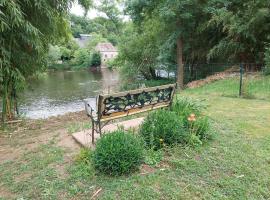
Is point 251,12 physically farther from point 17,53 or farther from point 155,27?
point 17,53

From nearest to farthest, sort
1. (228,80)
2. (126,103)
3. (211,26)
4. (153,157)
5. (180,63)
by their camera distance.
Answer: (153,157) < (126,103) < (228,80) < (211,26) < (180,63)

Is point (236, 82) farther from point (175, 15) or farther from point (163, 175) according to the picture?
point (163, 175)

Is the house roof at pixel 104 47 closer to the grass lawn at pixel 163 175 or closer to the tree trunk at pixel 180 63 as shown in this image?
the tree trunk at pixel 180 63

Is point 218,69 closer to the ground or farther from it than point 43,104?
farther from it

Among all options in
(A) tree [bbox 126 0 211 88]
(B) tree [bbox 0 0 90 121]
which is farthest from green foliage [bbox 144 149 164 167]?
(A) tree [bbox 126 0 211 88]

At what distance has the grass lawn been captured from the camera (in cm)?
239

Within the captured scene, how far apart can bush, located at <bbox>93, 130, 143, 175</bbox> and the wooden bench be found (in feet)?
1.75

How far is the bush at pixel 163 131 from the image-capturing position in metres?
3.18

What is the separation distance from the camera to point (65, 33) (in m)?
7.37

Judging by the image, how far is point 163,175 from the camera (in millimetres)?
2666

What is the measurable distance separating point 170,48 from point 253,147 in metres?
9.34

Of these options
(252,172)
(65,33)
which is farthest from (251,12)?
(252,172)

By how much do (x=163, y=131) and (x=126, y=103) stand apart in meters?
0.63

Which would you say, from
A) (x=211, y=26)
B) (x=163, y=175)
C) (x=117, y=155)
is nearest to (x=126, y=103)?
(x=117, y=155)
